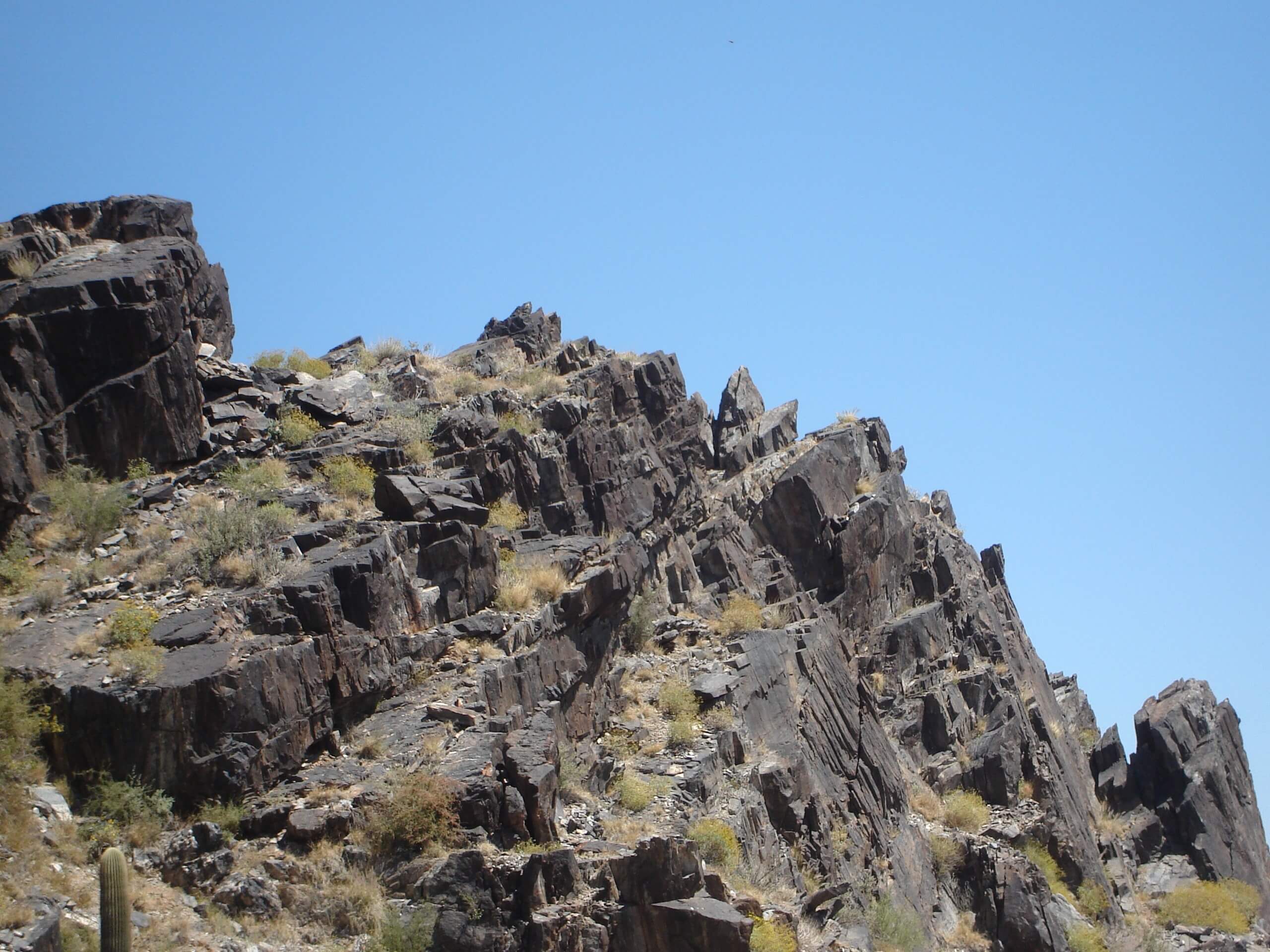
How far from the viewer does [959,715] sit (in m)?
35.0

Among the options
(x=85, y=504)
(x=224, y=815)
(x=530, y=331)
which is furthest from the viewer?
(x=530, y=331)

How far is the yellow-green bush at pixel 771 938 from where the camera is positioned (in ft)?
64.2

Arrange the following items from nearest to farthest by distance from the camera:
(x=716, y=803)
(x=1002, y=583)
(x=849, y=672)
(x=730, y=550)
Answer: (x=716, y=803) → (x=849, y=672) → (x=730, y=550) → (x=1002, y=583)

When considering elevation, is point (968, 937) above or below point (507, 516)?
below

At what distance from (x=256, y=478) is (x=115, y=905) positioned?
12.8m

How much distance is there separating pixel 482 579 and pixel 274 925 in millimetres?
8902

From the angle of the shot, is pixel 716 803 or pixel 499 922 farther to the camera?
pixel 716 803

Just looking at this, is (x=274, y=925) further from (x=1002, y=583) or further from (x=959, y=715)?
(x=1002, y=583)

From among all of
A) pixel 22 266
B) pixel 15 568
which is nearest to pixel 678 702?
pixel 15 568

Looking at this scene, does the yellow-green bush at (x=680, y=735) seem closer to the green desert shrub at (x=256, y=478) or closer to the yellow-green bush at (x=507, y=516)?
the yellow-green bush at (x=507, y=516)

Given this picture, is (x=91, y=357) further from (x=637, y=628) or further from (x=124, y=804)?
(x=637, y=628)

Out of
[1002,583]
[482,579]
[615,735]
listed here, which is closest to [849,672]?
[615,735]

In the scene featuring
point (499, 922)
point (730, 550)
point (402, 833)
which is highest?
point (730, 550)

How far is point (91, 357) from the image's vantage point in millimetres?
26172
